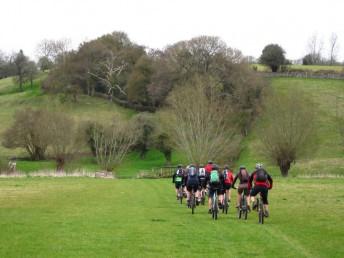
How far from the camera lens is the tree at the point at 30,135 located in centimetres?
9262

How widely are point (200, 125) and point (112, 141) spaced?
12.5m

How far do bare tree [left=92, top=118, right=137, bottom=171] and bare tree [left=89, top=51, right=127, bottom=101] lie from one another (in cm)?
3082

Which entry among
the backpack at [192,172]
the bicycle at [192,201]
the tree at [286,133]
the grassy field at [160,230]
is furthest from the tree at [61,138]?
the bicycle at [192,201]

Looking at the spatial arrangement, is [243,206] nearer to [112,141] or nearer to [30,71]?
[112,141]

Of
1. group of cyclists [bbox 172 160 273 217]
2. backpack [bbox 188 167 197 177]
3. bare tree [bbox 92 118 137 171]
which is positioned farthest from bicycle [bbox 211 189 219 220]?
bare tree [bbox 92 118 137 171]

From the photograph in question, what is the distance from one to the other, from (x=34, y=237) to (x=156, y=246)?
411cm

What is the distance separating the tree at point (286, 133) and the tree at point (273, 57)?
61689mm

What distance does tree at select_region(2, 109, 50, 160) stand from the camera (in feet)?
304

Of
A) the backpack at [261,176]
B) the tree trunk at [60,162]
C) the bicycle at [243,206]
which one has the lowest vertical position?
the tree trunk at [60,162]

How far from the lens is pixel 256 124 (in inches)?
3816

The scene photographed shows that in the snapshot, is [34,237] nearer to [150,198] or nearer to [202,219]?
[202,219]

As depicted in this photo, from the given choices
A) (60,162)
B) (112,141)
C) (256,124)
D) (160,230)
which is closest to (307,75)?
(256,124)

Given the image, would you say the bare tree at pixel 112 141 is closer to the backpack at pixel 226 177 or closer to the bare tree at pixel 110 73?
the bare tree at pixel 110 73

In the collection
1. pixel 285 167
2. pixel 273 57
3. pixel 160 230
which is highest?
pixel 273 57
